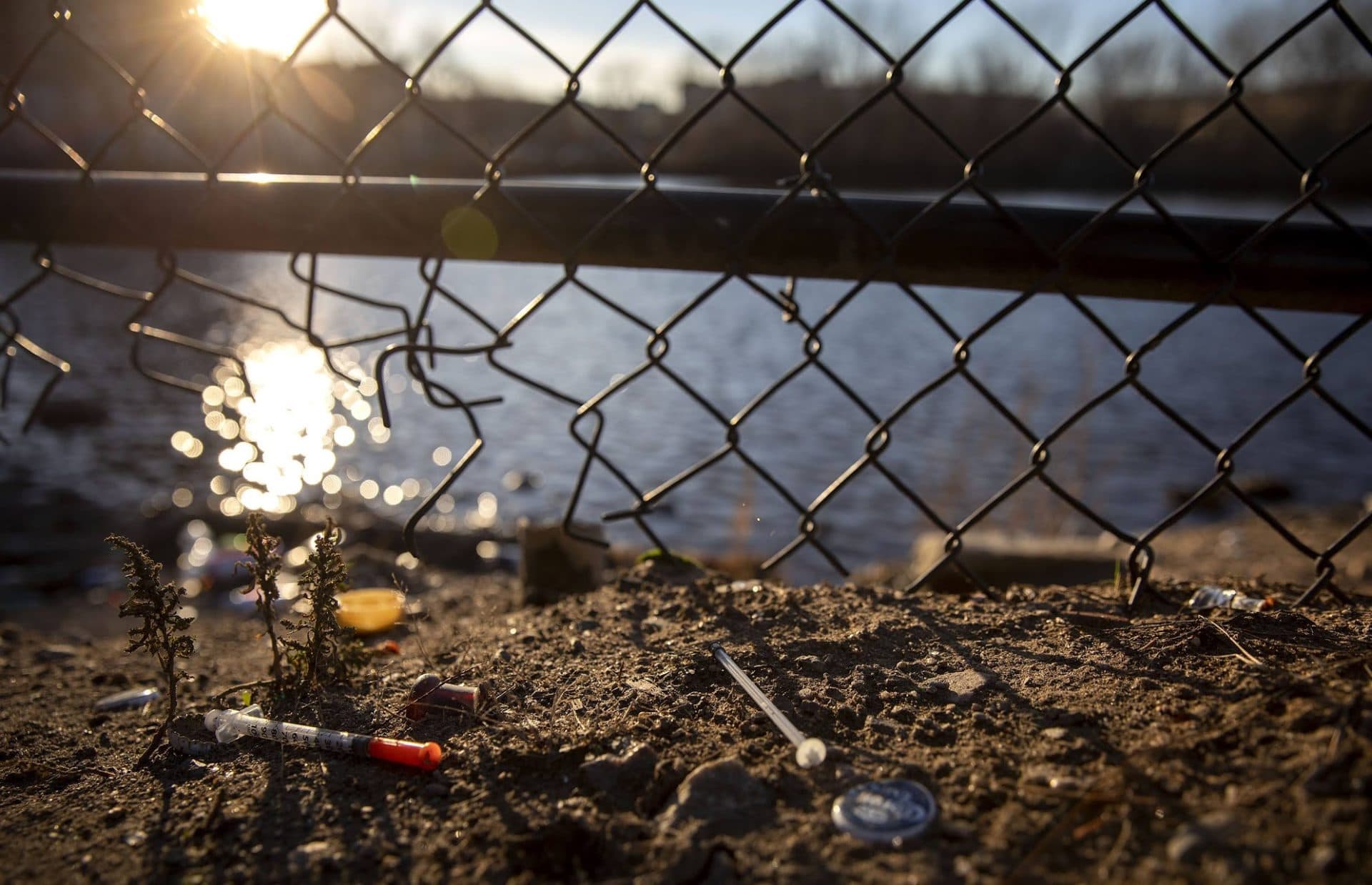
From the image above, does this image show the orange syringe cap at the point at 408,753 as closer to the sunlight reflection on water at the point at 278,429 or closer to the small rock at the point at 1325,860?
the small rock at the point at 1325,860

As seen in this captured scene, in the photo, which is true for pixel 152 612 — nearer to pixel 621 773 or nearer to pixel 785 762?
pixel 621 773

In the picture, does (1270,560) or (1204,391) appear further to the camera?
(1204,391)

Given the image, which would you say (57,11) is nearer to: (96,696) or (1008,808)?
(96,696)

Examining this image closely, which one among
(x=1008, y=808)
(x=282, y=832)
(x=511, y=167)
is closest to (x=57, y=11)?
(x=511, y=167)

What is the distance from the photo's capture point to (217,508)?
645 centimetres

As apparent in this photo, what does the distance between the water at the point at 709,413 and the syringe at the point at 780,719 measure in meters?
3.06

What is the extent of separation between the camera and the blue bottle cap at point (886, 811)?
1.08 m

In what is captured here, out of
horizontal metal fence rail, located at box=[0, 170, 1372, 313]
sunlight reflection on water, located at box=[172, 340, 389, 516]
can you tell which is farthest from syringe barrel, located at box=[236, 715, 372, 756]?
sunlight reflection on water, located at box=[172, 340, 389, 516]

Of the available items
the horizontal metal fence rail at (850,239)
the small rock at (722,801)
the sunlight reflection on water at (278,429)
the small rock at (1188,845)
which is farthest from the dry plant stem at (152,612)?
the sunlight reflection on water at (278,429)

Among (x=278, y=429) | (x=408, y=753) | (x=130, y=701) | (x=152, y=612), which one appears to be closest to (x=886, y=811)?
(x=408, y=753)

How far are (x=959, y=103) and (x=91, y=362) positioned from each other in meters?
8.68

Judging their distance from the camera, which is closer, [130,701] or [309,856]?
[309,856]

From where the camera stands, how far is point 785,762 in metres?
1.24

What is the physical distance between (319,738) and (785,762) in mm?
614
